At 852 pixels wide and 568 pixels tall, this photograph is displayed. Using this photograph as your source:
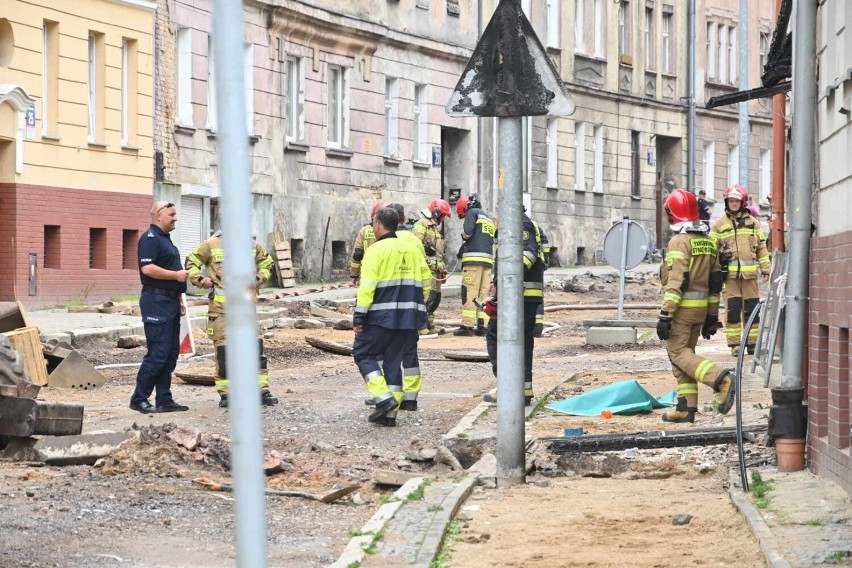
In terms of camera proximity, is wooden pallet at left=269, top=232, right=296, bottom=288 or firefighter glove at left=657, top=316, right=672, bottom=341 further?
wooden pallet at left=269, top=232, right=296, bottom=288

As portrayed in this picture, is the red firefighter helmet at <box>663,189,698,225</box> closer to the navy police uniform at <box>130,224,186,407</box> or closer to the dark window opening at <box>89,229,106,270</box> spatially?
the navy police uniform at <box>130,224,186,407</box>

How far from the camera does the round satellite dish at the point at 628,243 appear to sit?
74.1 feet

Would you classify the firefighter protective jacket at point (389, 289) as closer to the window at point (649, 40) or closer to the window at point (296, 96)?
the window at point (296, 96)

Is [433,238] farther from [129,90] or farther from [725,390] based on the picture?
[725,390]

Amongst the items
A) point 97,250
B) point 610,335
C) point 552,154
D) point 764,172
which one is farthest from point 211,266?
point 764,172

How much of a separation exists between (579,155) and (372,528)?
41.2 meters

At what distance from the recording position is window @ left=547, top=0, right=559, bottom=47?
46906 mm

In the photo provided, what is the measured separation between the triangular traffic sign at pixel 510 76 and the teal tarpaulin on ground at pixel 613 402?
172 inches

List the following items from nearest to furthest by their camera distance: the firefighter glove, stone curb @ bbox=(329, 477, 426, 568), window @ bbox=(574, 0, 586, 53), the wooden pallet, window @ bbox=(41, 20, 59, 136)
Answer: stone curb @ bbox=(329, 477, 426, 568)
the firefighter glove
window @ bbox=(41, 20, 59, 136)
the wooden pallet
window @ bbox=(574, 0, 586, 53)

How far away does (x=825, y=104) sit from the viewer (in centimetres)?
1001

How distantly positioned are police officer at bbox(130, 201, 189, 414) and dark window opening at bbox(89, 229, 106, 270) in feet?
48.0

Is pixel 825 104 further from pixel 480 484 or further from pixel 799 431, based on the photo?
pixel 480 484

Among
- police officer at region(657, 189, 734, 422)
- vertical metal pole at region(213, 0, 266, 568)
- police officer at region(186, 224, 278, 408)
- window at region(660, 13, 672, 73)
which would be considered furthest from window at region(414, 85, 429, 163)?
vertical metal pole at region(213, 0, 266, 568)

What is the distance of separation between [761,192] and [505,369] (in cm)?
4974
